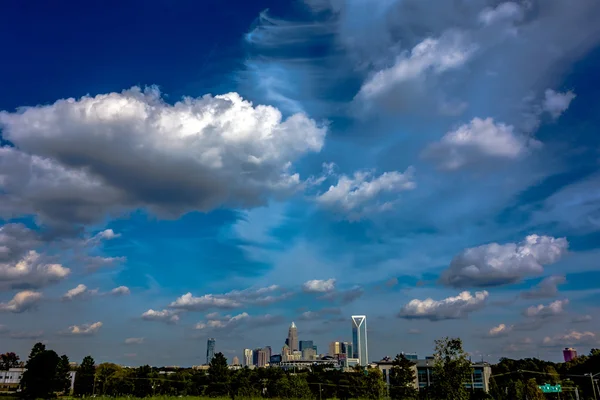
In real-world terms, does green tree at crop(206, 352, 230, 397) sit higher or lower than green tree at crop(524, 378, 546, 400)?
higher

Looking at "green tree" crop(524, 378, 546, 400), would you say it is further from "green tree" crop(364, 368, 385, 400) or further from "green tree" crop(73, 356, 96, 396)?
"green tree" crop(73, 356, 96, 396)

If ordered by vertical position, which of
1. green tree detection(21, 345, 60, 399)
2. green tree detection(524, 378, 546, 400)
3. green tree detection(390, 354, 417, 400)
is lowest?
green tree detection(524, 378, 546, 400)

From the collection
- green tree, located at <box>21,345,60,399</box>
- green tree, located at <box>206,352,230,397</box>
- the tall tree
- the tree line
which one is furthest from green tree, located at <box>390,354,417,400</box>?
the tall tree

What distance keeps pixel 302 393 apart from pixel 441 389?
2155 centimetres

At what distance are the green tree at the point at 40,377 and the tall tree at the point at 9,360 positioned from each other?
113257 millimetres

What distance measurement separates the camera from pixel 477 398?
65.2 meters

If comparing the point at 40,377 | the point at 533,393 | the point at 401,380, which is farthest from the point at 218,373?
the point at 533,393

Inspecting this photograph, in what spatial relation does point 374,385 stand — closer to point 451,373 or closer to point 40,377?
point 451,373

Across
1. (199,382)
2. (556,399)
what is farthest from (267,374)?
(556,399)

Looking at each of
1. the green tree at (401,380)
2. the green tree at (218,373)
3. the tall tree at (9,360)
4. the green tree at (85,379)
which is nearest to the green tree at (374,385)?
the green tree at (401,380)

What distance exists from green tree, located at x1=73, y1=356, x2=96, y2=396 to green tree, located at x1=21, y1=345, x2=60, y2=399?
37.2 meters

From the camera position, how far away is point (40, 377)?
38.1 m

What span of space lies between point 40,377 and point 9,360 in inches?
4828

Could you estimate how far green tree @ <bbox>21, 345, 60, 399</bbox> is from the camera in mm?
36153
